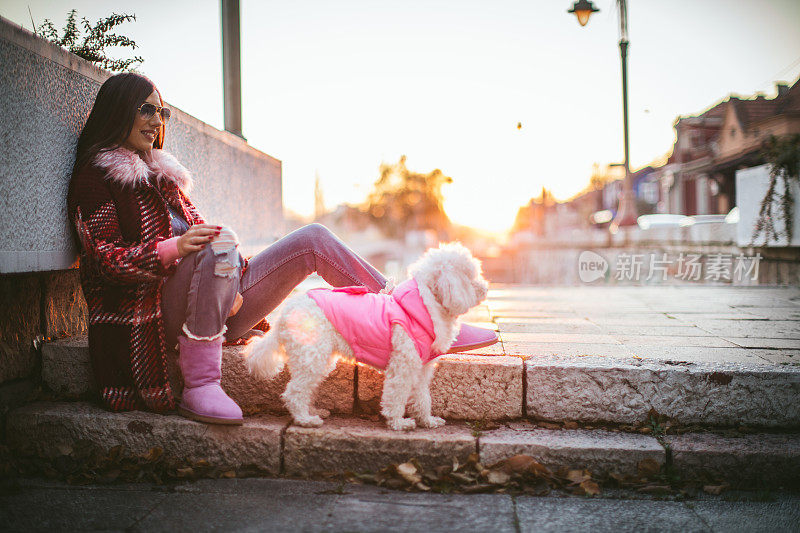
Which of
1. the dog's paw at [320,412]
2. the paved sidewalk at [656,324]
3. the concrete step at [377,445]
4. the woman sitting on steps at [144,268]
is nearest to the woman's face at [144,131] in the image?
the woman sitting on steps at [144,268]

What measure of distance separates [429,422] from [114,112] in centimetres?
219

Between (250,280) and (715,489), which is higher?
(250,280)

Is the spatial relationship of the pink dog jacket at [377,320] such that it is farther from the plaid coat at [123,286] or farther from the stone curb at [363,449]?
the plaid coat at [123,286]

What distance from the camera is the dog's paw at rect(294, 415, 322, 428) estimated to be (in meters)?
2.52

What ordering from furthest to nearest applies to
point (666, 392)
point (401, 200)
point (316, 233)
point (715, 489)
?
point (401, 200)
point (316, 233)
point (666, 392)
point (715, 489)

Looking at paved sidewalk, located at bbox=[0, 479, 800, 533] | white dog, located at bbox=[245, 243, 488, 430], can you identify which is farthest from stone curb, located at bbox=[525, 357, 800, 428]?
white dog, located at bbox=[245, 243, 488, 430]

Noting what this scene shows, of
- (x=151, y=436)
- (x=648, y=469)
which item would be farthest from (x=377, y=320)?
(x=648, y=469)

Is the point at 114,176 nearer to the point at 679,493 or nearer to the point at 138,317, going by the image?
the point at 138,317

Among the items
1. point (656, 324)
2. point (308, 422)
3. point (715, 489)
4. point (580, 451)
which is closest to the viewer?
point (715, 489)

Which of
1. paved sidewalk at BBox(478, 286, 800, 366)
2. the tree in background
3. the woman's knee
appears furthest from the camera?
the tree in background

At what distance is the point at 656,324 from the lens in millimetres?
4195

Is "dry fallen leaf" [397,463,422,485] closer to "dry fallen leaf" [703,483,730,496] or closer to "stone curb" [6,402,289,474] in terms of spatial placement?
"stone curb" [6,402,289,474]

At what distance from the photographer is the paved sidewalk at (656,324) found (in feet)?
10.1

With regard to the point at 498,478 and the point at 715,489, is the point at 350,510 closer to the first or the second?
the point at 498,478
